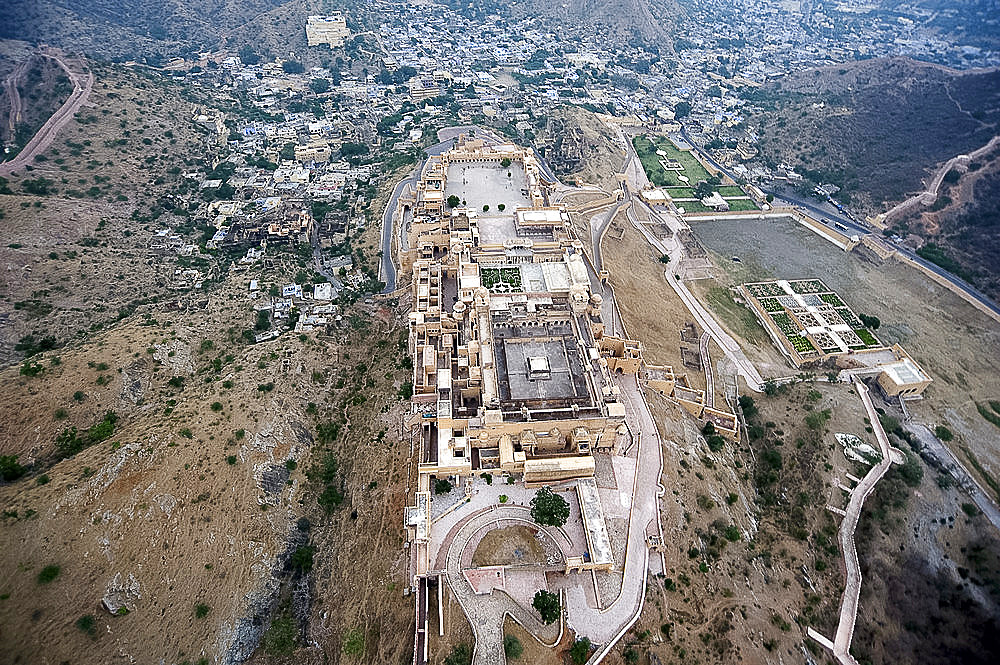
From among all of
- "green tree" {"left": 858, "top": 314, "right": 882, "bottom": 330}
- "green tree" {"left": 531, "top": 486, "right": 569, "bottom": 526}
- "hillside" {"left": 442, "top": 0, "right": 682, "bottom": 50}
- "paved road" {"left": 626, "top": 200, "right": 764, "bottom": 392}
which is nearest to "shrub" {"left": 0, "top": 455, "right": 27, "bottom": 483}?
"green tree" {"left": 531, "top": 486, "right": 569, "bottom": 526}

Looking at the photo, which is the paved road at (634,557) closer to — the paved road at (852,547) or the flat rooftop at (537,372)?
the flat rooftop at (537,372)

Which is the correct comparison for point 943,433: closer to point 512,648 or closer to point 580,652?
point 580,652

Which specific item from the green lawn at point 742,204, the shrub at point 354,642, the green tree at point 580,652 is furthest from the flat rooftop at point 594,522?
the green lawn at point 742,204

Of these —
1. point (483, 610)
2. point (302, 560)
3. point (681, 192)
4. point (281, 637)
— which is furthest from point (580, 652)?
point (681, 192)

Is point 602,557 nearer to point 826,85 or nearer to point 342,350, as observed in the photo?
point 342,350

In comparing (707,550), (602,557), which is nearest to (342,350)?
(602,557)
